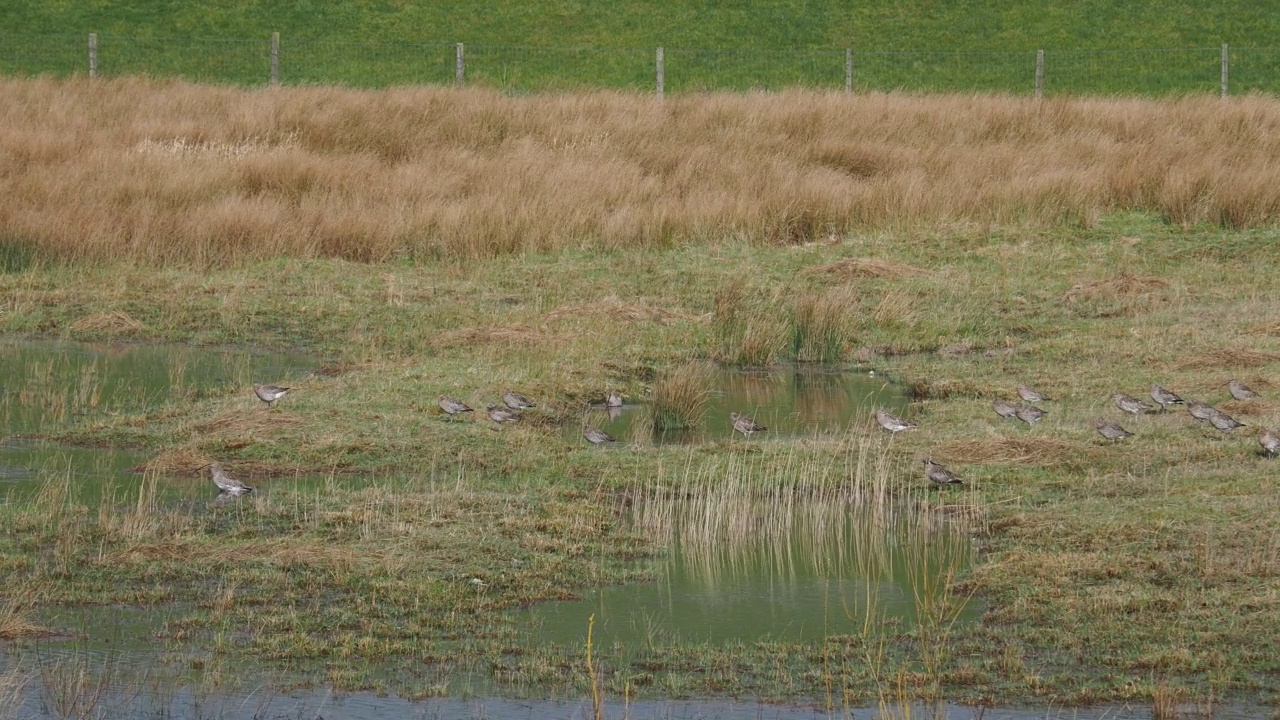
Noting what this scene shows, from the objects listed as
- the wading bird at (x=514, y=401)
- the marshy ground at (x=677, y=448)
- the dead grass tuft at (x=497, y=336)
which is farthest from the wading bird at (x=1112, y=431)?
the dead grass tuft at (x=497, y=336)

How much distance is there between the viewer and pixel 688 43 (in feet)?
124

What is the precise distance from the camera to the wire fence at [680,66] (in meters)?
34.2

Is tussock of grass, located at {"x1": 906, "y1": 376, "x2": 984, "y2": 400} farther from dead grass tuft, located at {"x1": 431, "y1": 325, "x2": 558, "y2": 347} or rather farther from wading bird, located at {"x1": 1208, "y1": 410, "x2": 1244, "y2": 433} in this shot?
dead grass tuft, located at {"x1": 431, "y1": 325, "x2": 558, "y2": 347}

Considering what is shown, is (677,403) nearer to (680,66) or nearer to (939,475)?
(939,475)

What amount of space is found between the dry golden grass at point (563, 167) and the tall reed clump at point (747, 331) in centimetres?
336

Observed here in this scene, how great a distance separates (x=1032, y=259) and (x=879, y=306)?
2948 mm

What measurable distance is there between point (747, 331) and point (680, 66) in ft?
77.2

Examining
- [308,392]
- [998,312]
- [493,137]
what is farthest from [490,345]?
[493,137]

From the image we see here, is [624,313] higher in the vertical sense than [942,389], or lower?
lower

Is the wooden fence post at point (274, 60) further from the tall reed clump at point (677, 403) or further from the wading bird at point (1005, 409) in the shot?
the wading bird at point (1005, 409)

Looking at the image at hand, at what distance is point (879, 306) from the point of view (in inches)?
587

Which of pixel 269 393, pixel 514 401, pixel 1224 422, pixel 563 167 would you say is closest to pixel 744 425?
pixel 514 401

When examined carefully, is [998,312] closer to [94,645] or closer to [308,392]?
[308,392]

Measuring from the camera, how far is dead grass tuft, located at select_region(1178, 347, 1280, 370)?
1270 cm
